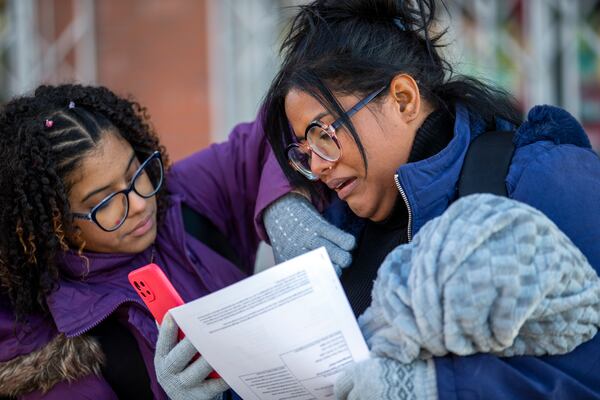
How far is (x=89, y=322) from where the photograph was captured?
2172 millimetres

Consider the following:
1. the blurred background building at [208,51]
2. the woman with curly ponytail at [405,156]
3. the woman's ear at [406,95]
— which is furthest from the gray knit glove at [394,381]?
the blurred background building at [208,51]

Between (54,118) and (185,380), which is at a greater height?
(54,118)

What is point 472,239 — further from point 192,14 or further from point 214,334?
point 192,14

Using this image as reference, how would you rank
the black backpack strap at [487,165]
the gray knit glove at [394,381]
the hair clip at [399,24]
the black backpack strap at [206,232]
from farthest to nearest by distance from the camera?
the black backpack strap at [206,232]
the hair clip at [399,24]
the black backpack strap at [487,165]
the gray knit glove at [394,381]

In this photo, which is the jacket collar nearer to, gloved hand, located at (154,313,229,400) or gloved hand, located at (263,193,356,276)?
gloved hand, located at (263,193,356,276)

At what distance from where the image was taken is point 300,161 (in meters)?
2.12

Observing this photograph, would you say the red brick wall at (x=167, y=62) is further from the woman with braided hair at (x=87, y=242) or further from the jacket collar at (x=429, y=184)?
the jacket collar at (x=429, y=184)

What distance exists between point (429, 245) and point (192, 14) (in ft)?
14.0

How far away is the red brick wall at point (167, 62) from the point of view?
547cm

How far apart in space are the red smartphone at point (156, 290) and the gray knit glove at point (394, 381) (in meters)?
0.51

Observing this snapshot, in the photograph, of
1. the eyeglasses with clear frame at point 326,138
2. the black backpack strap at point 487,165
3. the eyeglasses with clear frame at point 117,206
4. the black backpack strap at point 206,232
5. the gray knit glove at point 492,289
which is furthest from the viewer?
the black backpack strap at point 206,232

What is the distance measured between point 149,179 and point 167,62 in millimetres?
3199

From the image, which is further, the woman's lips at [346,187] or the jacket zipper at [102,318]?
the jacket zipper at [102,318]

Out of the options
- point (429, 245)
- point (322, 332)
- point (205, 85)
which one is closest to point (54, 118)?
point (322, 332)
